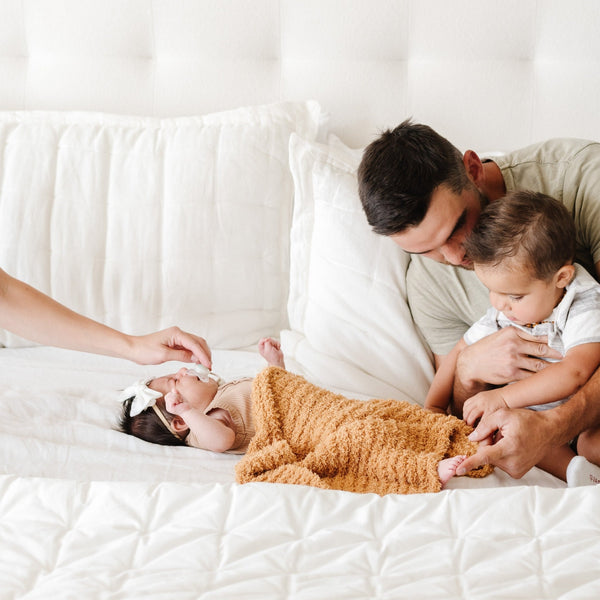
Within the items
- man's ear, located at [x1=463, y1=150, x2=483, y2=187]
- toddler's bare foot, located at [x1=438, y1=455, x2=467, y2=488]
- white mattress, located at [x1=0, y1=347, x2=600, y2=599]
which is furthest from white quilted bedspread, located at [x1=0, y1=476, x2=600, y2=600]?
man's ear, located at [x1=463, y1=150, x2=483, y2=187]

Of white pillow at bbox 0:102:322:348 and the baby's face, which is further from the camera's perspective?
white pillow at bbox 0:102:322:348

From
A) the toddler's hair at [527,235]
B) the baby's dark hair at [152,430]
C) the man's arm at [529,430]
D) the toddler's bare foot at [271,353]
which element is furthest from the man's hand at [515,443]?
the baby's dark hair at [152,430]

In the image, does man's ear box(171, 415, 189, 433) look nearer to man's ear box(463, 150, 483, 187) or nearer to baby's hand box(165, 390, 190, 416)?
baby's hand box(165, 390, 190, 416)

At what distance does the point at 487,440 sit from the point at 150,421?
69 centimetres

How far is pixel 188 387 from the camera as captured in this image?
5.21 feet

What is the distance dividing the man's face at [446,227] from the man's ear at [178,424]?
595 millimetres

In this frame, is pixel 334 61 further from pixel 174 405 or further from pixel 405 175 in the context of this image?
pixel 174 405

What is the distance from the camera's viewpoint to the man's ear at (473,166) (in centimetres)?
147

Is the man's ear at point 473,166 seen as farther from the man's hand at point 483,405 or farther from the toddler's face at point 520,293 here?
the man's hand at point 483,405

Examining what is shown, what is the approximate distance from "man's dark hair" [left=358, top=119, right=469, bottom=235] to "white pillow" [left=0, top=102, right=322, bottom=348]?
19.1 inches

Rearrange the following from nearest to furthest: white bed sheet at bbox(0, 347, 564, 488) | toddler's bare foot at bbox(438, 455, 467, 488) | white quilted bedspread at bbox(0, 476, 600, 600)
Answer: white quilted bedspread at bbox(0, 476, 600, 600), toddler's bare foot at bbox(438, 455, 467, 488), white bed sheet at bbox(0, 347, 564, 488)

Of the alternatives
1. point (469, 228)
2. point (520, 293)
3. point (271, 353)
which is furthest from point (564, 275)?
point (271, 353)

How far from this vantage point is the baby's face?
158 cm

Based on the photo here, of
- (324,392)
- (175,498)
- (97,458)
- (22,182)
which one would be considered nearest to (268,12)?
(22,182)
